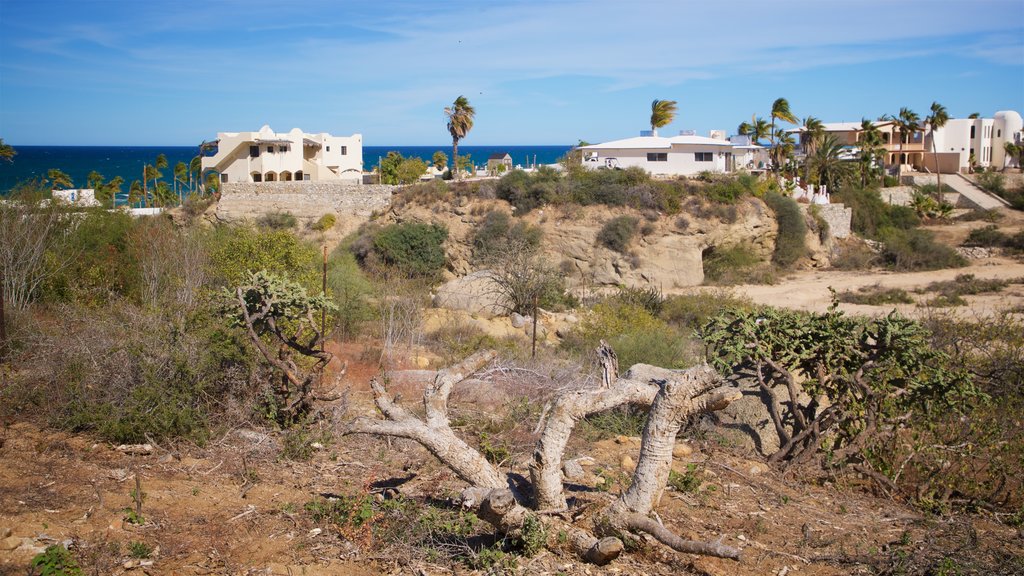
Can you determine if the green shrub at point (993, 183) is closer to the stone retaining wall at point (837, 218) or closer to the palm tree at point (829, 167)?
the palm tree at point (829, 167)

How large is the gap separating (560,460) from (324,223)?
94.3 feet

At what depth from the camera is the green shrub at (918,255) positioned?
33688 millimetres

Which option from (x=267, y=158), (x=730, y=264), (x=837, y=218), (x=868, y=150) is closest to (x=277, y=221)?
(x=267, y=158)

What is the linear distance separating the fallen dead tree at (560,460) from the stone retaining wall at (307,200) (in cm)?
2853

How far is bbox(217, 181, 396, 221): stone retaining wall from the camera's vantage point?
3353cm

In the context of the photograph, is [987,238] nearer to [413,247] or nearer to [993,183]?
[993,183]

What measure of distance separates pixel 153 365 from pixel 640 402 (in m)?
5.56

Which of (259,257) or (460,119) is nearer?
(259,257)

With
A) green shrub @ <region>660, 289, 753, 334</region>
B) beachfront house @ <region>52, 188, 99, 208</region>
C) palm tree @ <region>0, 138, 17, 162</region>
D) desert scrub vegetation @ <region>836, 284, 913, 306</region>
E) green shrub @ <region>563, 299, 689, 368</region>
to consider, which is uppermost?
palm tree @ <region>0, 138, 17, 162</region>

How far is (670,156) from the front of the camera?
118ft

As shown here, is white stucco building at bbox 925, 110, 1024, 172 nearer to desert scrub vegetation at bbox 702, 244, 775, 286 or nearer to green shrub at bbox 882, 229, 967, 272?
green shrub at bbox 882, 229, 967, 272

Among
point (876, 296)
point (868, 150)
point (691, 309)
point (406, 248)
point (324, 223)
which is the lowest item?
point (876, 296)

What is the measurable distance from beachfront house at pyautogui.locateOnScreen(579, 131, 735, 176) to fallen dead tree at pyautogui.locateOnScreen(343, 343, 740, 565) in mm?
29677

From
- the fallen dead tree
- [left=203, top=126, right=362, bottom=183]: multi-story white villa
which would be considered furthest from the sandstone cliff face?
the fallen dead tree
